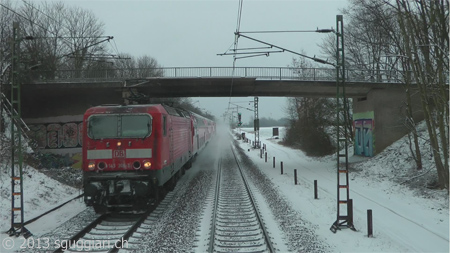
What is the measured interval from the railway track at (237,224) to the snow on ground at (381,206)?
4.62ft

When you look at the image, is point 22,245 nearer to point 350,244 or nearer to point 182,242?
point 182,242

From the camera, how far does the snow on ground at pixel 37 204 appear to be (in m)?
8.23

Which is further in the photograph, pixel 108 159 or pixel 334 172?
pixel 334 172

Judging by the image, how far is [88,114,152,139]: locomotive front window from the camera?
10289mm

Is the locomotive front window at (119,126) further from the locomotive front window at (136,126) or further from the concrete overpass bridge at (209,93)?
the concrete overpass bridge at (209,93)

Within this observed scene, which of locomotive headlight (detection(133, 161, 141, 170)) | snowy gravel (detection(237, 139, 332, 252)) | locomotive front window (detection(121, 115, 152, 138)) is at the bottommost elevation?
snowy gravel (detection(237, 139, 332, 252))

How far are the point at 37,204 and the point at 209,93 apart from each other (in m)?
13.7

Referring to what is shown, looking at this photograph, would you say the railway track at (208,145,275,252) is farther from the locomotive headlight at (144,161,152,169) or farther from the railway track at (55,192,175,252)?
the locomotive headlight at (144,161,152,169)

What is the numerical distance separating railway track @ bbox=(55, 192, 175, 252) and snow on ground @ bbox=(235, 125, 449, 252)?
4.20 metres

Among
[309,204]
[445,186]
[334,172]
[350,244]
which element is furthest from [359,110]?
[350,244]

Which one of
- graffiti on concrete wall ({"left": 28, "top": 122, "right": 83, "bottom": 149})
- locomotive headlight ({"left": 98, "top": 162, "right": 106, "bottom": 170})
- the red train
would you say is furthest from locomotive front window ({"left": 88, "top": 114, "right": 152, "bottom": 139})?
graffiti on concrete wall ({"left": 28, "top": 122, "right": 83, "bottom": 149})

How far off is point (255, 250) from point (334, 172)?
1363cm

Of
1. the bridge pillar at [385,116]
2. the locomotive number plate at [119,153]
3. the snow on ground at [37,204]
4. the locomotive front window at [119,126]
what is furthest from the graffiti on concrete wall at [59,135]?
the bridge pillar at [385,116]

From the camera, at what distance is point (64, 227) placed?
9102 mm
